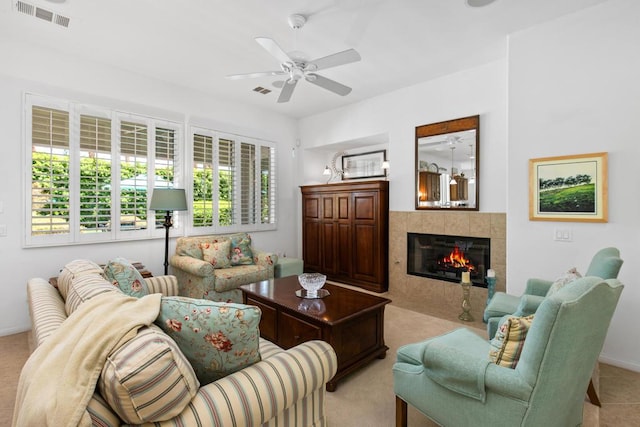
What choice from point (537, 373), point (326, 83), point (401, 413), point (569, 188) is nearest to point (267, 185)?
point (326, 83)

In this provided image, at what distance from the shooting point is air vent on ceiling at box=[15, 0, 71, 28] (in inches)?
111

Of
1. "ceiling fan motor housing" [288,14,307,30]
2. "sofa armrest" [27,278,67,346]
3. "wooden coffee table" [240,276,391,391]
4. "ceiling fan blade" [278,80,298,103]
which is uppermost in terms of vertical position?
"ceiling fan motor housing" [288,14,307,30]

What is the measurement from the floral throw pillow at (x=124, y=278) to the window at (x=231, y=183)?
2.37m

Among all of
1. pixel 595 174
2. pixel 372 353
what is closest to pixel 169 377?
pixel 372 353

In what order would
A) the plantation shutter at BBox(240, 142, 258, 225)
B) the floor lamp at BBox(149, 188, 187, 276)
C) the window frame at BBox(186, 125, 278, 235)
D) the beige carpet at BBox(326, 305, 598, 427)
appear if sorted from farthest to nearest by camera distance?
the plantation shutter at BBox(240, 142, 258, 225), the window frame at BBox(186, 125, 278, 235), the floor lamp at BBox(149, 188, 187, 276), the beige carpet at BBox(326, 305, 598, 427)

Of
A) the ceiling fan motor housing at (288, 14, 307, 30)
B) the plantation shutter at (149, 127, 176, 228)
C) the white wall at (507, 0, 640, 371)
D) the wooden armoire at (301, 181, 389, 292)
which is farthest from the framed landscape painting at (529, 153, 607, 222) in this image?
the plantation shutter at (149, 127, 176, 228)

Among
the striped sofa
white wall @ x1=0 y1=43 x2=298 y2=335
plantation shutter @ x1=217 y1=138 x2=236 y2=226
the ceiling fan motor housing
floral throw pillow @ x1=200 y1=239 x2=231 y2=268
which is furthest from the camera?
plantation shutter @ x1=217 y1=138 x2=236 y2=226

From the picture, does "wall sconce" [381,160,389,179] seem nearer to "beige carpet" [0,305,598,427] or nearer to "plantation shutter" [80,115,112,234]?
"beige carpet" [0,305,598,427]

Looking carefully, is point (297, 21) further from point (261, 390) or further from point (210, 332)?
point (261, 390)

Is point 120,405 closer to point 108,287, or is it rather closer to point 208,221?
point 108,287

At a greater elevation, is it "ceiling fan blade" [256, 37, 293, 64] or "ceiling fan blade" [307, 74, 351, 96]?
"ceiling fan blade" [256, 37, 293, 64]

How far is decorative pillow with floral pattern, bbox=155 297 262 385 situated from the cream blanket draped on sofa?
9 cm

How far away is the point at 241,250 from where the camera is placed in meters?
4.69

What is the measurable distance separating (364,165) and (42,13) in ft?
14.8
